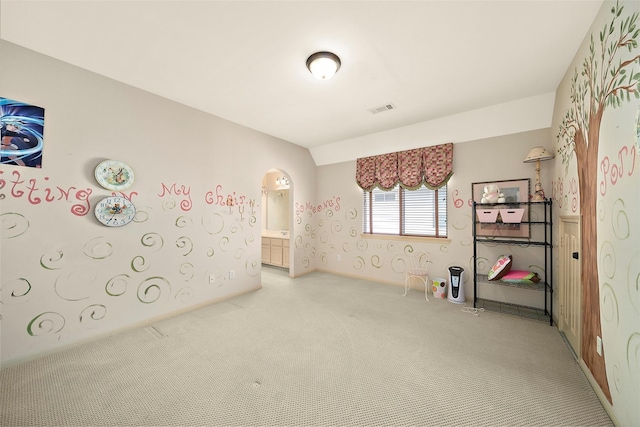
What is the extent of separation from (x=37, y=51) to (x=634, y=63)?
4.26m

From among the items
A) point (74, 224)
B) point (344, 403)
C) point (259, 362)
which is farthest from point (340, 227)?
point (74, 224)

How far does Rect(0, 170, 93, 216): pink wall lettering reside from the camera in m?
2.01

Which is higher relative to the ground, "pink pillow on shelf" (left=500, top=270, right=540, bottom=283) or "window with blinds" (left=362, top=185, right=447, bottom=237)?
"window with blinds" (left=362, top=185, right=447, bottom=237)

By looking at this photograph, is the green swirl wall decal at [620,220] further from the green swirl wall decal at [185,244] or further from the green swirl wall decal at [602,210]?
the green swirl wall decal at [185,244]

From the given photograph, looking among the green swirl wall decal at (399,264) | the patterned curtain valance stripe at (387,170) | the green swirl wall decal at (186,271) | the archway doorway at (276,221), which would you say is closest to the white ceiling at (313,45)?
the patterned curtain valance stripe at (387,170)

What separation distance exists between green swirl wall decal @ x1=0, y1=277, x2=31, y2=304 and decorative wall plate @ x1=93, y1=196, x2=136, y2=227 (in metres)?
0.71

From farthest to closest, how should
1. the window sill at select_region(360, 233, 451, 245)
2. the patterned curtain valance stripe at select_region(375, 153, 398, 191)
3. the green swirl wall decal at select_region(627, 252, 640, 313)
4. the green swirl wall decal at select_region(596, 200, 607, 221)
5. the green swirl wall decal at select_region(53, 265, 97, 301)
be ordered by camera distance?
the patterned curtain valance stripe at select_region(375, 153, 398, 191), the window sill at select_region(360, 233, 451, 245), the green swirl wall decal at select_region(53, 265, 97, 301), the green swirl wall decal at select_region(596, 200, 607, 221), the green swirl wall decal at select_region(627, 252, 640, 313)

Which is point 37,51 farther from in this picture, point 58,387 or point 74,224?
point 58,387

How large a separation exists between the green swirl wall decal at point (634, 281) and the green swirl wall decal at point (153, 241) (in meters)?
3.88

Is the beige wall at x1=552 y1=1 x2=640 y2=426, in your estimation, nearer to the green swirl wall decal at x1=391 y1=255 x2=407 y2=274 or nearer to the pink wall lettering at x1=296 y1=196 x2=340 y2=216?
the green swirl wall decal at x1=391 y1=255 x2=407 y2=274

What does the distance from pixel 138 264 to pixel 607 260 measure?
13.3ft

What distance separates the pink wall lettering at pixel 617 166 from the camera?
129cm

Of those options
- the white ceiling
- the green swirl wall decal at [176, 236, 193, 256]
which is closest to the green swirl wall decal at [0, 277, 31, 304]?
the green swirl wall decal at [176, 236, 193, 256]

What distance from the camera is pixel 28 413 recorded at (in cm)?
154
